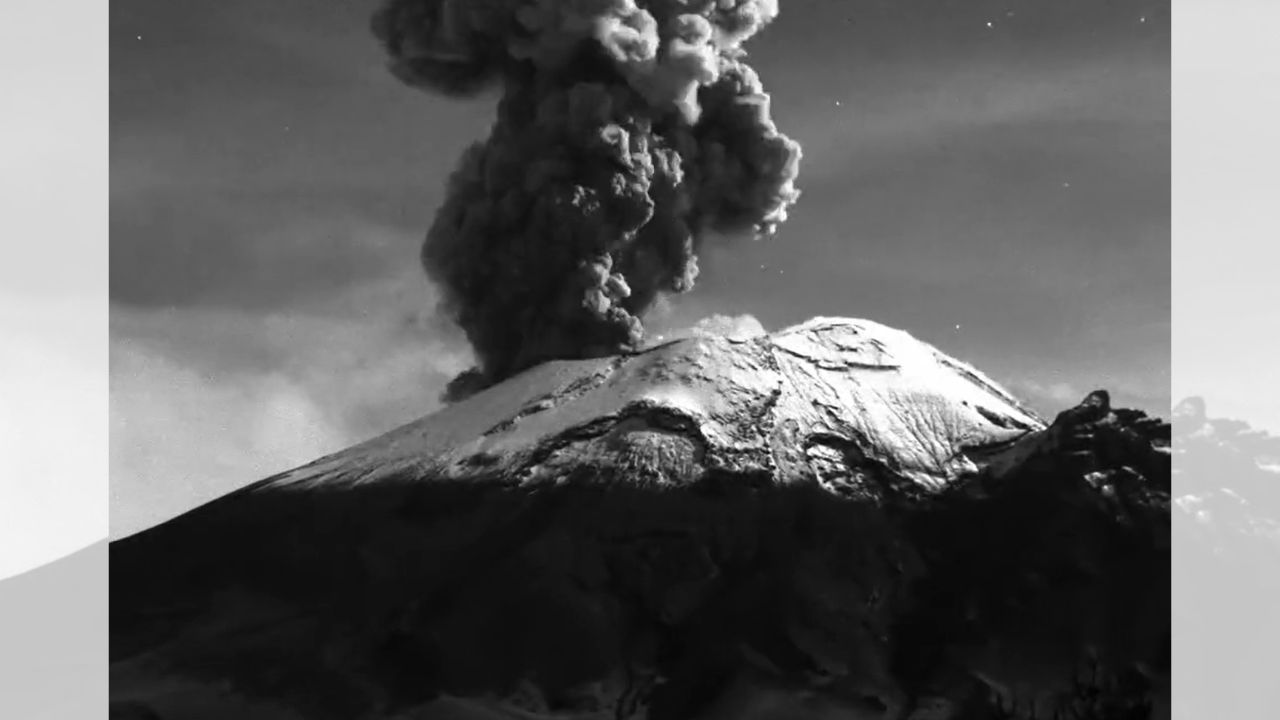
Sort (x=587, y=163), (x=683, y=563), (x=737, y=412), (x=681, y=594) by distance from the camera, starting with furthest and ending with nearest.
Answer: (x=587, y=163) → (x=737, y=412) → (x=683, y=563) → (x=681, y=594)

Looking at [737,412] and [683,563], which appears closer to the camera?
[683,563]

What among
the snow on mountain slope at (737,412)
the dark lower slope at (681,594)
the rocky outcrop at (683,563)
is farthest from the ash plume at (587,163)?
the dark lower slope at (681,594)

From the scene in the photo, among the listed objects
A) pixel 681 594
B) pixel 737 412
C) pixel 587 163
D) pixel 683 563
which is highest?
pixel 587 163

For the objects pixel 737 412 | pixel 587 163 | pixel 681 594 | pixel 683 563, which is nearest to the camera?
pixel 681 594

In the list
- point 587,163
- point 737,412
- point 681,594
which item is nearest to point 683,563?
point 681,594

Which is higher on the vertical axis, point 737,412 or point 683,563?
point 737,412

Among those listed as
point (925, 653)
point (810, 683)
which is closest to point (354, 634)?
point (810, 683)

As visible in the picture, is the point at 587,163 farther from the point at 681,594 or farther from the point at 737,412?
the point at 681,594
